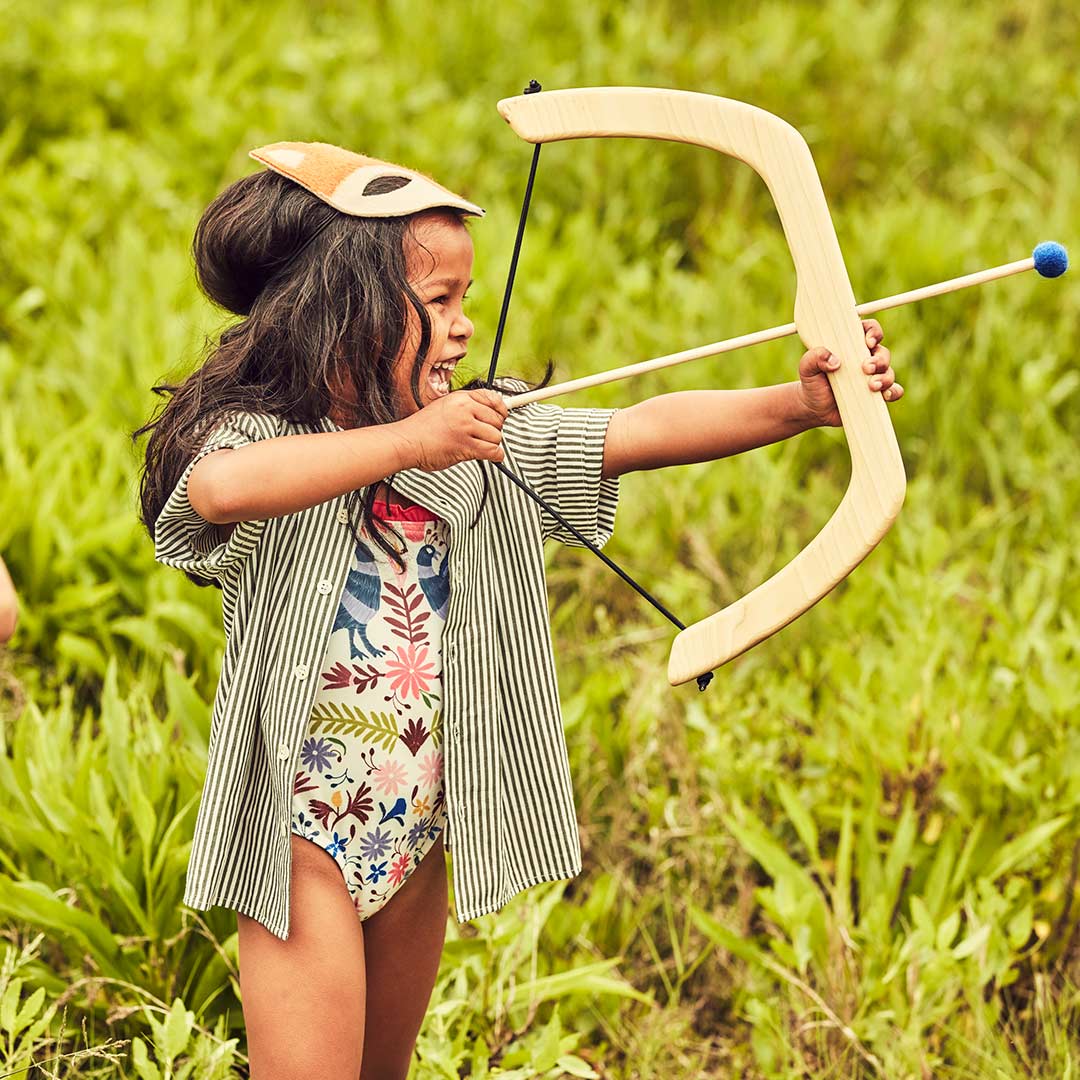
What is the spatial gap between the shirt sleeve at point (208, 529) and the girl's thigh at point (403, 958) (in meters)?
0.40

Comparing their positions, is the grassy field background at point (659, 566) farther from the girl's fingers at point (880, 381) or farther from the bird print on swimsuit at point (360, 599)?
the girl's fingers at point (880, 381)

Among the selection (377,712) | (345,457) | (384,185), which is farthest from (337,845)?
(384,185)

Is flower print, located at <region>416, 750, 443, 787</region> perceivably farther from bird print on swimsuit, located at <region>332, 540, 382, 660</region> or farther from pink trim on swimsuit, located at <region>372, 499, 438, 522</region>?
pink trim on swimsuit, located at <region>372, 499, 438, 522</region>

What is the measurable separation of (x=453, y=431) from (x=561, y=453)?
249 millimetres

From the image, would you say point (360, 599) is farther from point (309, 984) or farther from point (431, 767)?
point (309, 984)

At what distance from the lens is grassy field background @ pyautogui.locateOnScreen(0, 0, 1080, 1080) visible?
201cm

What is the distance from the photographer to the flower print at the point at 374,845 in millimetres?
1534

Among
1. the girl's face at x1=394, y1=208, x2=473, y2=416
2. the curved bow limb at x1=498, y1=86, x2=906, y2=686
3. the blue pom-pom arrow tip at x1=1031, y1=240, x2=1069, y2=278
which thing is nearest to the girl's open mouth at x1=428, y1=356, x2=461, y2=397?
the girl's face at x1=394, y1=208, x2=473, y2=416

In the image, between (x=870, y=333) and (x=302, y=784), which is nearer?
(x=870, y=333)

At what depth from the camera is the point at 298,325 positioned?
1472mm

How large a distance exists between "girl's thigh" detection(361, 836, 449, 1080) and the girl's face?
0.51m

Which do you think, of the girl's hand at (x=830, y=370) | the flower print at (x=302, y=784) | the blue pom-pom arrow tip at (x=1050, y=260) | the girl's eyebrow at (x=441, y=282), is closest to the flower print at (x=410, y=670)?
the flower print at (x=302, y=784)

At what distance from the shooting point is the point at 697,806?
7.84 feet

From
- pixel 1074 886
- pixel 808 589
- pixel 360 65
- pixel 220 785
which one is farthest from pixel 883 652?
pixel 360 65
